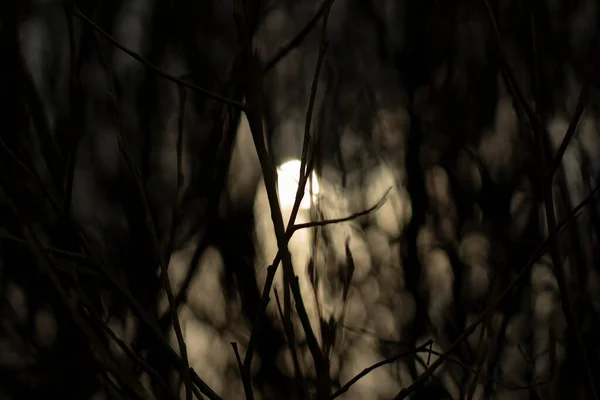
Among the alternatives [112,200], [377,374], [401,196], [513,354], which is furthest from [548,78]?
[112,200]

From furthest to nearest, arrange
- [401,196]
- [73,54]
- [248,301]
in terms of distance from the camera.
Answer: [401,196]
[248,301]
[73,54]

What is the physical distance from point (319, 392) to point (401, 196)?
682 mm

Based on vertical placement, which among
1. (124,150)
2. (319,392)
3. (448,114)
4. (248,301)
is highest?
(448,114)

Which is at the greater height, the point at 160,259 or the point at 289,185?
the point at 289,185

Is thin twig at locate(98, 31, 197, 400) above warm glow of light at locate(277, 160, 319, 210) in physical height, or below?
below

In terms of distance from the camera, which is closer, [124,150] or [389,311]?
[124,150]

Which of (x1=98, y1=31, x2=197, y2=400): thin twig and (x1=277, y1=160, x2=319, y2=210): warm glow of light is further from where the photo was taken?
(x1=277, y1=160, x2=319, y2=210): warm glow of light

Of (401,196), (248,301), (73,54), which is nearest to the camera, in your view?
(73,54)

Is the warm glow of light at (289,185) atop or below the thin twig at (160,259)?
atop

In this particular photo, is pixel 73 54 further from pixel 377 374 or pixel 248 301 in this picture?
pixel 377 374

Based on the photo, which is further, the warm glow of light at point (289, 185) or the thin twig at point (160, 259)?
the warm glow of light at point (289, 185)

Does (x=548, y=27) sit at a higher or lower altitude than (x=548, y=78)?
higher

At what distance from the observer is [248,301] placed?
0.97 m

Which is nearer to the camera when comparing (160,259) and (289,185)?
(160,259)
